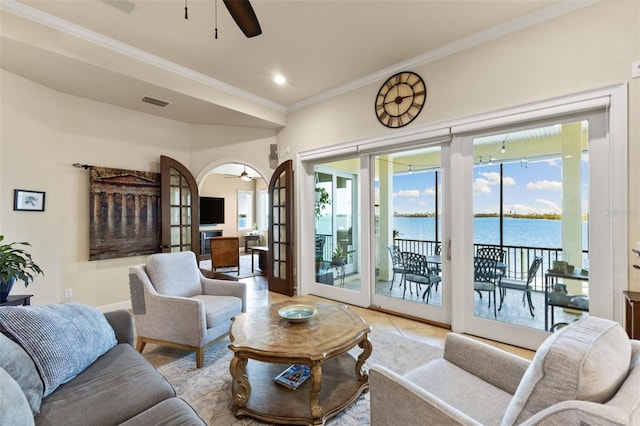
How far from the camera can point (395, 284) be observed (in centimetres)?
388

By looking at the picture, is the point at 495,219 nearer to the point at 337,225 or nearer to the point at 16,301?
the point at 337,225

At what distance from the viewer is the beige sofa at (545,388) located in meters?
0.77

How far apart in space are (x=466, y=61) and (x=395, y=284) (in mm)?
2811

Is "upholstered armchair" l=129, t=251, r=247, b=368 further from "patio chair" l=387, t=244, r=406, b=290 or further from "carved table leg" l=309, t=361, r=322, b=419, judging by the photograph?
"patio chair" l=387, t=244, r=406, b=290

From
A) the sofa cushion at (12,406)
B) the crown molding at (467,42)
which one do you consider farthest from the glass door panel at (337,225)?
the sofa cushion at (12,406)

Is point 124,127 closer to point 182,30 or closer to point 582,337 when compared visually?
point 182,30

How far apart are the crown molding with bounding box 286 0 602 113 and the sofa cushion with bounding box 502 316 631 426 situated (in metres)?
2.89

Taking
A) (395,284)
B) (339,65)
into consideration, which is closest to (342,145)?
(339,65)

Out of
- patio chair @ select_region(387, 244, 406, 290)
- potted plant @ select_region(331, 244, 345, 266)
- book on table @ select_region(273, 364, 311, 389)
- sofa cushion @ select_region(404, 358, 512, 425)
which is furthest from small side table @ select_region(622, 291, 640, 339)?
potted plant @ select_region(331, 244, 345, 266)

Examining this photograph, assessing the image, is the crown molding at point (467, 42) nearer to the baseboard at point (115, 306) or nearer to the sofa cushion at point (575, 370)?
the sofa cushion at point (575, 370)

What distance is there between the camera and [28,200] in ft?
10.3

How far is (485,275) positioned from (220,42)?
385 cm

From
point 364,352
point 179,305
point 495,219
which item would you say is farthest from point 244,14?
point 495,219

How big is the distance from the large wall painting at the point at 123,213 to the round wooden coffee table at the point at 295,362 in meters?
2.73
